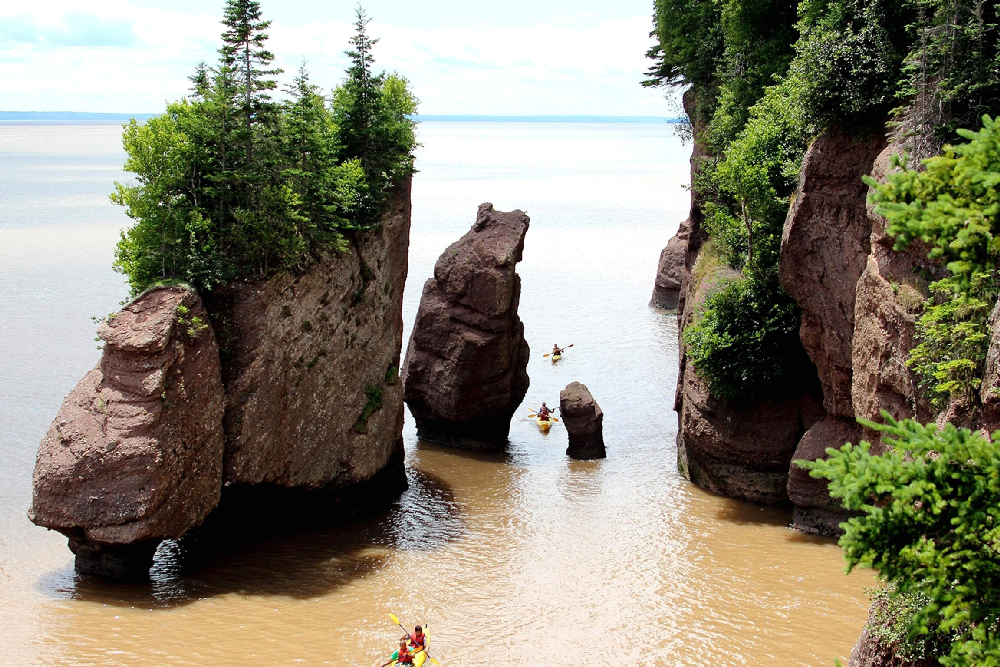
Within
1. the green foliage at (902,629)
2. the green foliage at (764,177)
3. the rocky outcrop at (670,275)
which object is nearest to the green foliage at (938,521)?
the green foliage at (902,629)

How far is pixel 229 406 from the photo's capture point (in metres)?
21.9

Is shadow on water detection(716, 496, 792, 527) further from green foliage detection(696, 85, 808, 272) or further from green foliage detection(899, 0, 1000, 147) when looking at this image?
green foliage detection(899, 0, 1000, 147)

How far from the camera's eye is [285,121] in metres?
24.1

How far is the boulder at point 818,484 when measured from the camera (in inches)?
933

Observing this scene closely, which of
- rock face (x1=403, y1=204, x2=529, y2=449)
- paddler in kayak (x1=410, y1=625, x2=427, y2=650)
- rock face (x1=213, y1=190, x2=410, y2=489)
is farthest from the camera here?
rock face (x1=403, y1=204, x2=529, y2=449)

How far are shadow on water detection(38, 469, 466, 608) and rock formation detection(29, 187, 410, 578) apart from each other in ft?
1.91

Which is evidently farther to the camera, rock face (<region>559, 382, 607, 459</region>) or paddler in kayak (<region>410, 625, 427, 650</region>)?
rock face (<region>559, 382, 607, 459</region>)

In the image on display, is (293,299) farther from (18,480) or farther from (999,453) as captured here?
(999,453)

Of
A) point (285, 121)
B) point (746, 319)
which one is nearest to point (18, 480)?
point (285, 121)

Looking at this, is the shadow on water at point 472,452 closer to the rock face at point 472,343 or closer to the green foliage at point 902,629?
the rock face at point 472,343

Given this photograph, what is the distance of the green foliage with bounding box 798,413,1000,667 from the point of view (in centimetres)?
948

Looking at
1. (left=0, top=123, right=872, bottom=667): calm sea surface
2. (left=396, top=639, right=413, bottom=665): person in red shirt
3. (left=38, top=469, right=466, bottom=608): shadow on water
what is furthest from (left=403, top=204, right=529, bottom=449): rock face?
(left=396, top=639, right=413, bottom=665): person in red shirt

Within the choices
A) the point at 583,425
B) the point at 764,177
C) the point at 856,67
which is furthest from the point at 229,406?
the point at 856,67

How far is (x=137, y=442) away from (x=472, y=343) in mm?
13654
